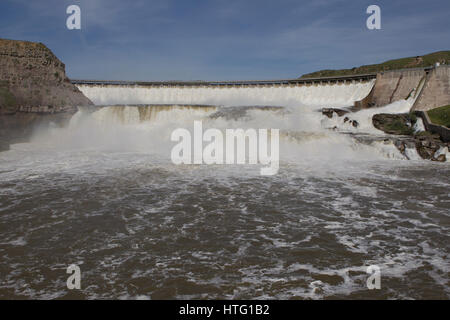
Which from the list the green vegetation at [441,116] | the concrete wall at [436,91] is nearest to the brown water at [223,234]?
the green vegetation at [441,116]

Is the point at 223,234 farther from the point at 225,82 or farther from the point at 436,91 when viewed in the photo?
the point at 225,82

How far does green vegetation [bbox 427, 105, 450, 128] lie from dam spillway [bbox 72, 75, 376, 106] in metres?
9.30

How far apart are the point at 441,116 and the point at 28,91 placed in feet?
96.9

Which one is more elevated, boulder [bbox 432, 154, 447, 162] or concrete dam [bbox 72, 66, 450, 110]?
concrete dam [bbox 72, 66, 450, 110]

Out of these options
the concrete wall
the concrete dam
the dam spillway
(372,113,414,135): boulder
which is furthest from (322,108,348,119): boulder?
the dam spillway

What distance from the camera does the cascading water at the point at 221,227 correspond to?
4.77 meters

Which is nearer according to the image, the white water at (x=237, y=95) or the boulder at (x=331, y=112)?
the boulder at (x=331, y=112)

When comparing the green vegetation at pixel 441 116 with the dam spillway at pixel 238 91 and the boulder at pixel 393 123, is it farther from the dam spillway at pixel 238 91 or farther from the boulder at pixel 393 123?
the dam spillway at pixel 238 91

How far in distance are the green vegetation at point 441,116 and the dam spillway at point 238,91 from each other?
30.5 feet

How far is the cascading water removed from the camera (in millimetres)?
4773

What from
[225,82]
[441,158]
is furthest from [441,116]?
[225,82]

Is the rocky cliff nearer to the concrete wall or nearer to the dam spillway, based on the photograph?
the dam spillway

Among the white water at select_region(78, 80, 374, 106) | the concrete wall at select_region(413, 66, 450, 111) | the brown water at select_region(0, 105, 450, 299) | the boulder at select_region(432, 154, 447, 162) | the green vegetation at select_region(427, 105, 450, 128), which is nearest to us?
the brown water at select_region(0, 105, 450, 299)
